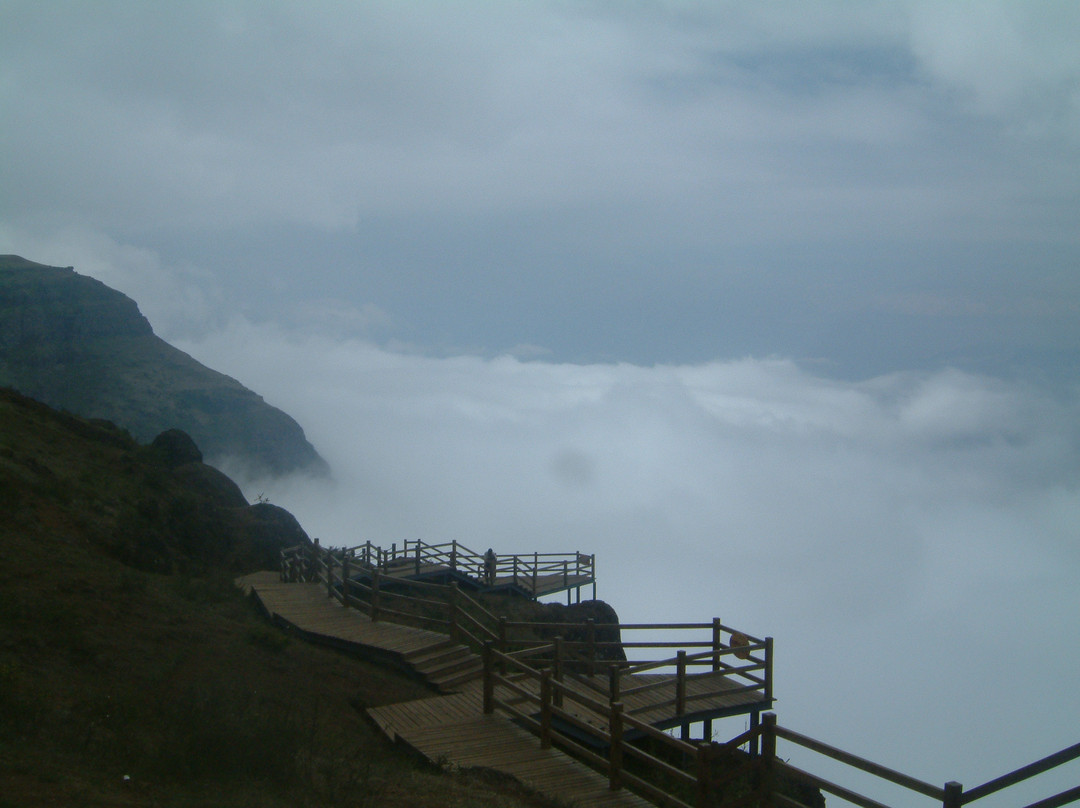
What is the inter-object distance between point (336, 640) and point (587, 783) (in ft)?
27.2

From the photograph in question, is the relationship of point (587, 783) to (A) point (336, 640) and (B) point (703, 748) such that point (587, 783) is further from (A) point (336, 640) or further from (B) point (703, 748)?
(A) point (336, 640)

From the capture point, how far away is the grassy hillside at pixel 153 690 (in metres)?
6.89

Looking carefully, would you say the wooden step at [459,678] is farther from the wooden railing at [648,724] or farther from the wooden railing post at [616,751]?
the wooden railing post at [616,751]

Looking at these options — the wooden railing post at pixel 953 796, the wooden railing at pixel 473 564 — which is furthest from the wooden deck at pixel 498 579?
the wooden railing post at pixel 953 796

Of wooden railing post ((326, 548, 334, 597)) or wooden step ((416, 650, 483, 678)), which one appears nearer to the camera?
wooden step ((416, 650, 483, 678))

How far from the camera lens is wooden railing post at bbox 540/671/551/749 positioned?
35.3 feet

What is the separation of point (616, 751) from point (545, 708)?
60.6 inches

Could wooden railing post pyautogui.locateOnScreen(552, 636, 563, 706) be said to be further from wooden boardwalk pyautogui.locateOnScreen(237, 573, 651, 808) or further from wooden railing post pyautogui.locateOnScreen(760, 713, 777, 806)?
wooden railing post pyautogui.locateOnScreen(760, 713, 777, 806)

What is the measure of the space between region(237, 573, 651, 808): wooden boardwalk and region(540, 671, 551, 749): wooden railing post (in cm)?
16

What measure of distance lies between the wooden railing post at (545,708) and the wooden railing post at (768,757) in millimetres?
3115

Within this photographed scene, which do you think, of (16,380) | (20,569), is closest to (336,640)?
(20,569)

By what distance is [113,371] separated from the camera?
90312 millimetres

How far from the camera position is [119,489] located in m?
23.0

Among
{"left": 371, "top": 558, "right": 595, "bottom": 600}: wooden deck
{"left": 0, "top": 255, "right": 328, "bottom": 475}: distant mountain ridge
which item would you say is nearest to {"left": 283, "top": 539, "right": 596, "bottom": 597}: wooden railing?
{"left": 371, "top": 558, "right": 595, "bottom": 600}: wooden deck
